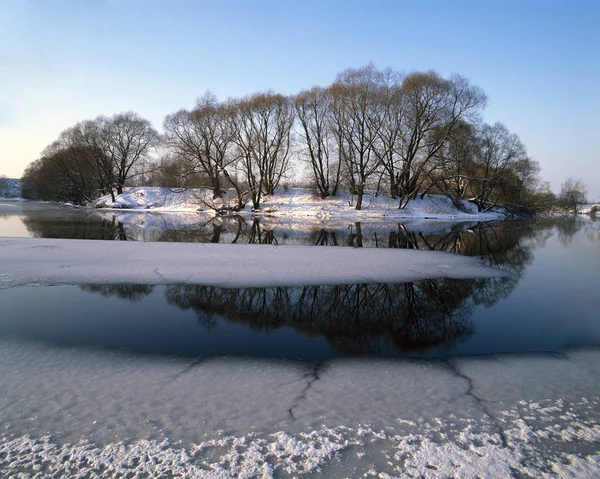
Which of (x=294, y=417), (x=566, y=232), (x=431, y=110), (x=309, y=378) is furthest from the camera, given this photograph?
(x=431, y=110)

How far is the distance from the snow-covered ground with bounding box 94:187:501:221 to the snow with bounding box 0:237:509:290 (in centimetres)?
2278

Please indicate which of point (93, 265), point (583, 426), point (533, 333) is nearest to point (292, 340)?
point (583, 426)

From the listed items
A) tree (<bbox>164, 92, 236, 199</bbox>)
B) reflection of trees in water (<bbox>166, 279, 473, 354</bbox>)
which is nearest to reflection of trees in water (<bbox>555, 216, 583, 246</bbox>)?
reflection of trees in water (<bbox>166, 279, 473, 354</bbox>)

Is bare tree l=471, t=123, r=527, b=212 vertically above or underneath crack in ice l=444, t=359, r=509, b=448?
above

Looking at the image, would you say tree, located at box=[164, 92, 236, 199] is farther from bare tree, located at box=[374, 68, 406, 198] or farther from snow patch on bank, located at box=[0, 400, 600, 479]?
snow patch on bank, located at box=[0, 400, 600, 479]

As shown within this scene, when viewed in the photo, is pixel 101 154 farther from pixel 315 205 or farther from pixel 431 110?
pixel 431 110

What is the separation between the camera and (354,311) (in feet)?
24.7

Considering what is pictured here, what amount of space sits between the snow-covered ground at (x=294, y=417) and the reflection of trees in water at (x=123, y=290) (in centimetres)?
309

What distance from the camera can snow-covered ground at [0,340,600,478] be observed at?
10.1ft

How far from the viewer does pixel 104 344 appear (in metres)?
5.59

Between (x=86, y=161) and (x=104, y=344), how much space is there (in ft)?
190

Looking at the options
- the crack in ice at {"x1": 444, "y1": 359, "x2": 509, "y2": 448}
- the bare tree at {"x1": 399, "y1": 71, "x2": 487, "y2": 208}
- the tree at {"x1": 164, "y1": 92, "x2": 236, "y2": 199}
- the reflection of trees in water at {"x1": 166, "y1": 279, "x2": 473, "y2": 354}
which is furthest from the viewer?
the tree at {"x1": 164, "y1": 92, "x2": 236, "y2": 199}

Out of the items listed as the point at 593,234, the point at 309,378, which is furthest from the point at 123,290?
the point at 593,234

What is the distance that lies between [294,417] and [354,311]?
399 cm
